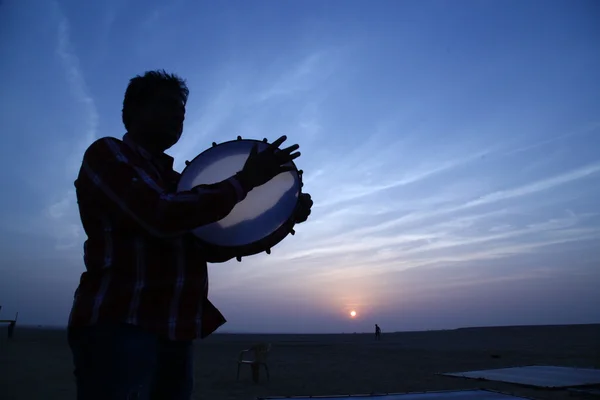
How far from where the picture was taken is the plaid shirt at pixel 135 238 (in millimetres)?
1594

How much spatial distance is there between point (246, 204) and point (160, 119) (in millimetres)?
666

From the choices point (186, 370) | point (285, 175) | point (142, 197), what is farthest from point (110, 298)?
point (285, 175)

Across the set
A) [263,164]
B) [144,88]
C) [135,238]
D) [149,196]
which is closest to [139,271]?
[135,238]

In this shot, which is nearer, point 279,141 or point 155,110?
point 279,141

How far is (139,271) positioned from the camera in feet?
5.54

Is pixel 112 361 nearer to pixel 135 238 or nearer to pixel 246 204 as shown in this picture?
pixel 135 238

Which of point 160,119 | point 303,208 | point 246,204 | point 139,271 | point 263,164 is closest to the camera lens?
point 139,271

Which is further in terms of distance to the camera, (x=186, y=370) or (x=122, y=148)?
(x=186, y=370)

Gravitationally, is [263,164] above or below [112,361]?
above

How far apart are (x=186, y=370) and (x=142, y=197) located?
36.3 inches

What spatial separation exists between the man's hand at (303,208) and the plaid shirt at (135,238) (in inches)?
27.0

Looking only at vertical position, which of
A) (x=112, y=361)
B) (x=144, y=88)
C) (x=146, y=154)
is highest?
(x=144, y=88)

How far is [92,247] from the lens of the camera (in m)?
1.69

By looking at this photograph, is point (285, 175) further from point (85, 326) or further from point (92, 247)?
point (85, 326)
